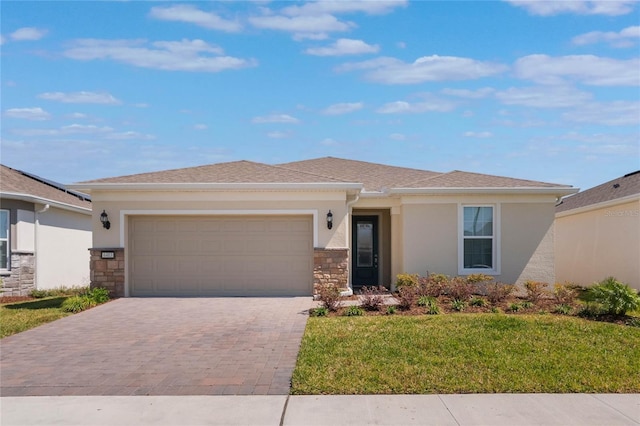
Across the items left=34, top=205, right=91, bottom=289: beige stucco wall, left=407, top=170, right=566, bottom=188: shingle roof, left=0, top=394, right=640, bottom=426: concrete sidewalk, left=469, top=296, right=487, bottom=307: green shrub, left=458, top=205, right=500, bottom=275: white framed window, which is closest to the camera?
left=0, top=394, right=640, bottom=426: concrete sidewalk

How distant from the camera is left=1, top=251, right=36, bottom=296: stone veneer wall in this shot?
15.4m

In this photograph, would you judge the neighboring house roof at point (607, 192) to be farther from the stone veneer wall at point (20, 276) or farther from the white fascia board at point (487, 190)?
the stone veneer wall at point (20, 276)

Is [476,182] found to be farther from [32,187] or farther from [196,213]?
[32,187]

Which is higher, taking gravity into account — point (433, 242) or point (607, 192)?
point (607, 192)

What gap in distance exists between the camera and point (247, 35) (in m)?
12.6

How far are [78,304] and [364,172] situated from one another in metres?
10.1

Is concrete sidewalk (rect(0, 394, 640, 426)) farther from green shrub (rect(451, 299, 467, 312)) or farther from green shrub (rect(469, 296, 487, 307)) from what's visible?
green shrub (rect(469, 296, 487, 307))

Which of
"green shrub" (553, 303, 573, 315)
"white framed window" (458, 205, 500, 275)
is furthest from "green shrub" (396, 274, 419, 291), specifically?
"green shrub" (553, 303, 573, 315)

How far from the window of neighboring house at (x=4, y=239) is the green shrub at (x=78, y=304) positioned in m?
4.67

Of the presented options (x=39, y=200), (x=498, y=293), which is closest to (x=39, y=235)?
(x=39, y=200)

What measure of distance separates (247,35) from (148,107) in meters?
3.72

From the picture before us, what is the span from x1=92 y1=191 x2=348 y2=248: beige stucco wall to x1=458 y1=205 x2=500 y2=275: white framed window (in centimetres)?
352

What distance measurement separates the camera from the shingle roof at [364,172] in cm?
1645

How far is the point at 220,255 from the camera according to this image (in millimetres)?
13750
